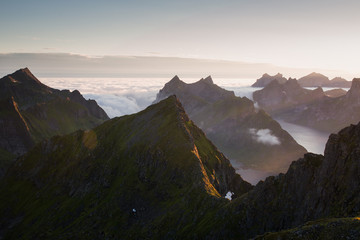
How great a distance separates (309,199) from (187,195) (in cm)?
6004

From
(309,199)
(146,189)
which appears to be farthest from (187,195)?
(309,199)

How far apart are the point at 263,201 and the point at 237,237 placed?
604 inches

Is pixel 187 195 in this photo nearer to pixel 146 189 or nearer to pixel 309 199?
pixel 146 189

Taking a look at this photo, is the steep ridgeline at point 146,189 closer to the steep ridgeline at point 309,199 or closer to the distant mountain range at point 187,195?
the distant mountain range at point 187,195

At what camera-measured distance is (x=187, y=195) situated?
411 feet

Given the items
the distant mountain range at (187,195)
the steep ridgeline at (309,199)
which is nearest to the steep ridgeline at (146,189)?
the distant mountain range at (187,195)

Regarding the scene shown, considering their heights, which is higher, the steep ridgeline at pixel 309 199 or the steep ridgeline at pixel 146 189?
the steep ridgeline at pixel 309 199

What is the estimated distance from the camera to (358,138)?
74.0 meters

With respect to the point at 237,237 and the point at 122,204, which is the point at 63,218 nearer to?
the point at 122,204

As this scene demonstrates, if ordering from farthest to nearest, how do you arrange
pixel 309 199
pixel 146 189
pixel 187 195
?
pixel 146 189
pixel 187 195
pixel 309 199

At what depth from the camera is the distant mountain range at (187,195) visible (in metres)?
72.7

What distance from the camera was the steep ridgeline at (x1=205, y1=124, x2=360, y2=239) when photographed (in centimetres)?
6303

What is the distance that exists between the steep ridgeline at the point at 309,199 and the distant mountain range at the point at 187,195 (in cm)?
26

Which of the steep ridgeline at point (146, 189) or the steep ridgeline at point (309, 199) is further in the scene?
the steep ridgeline at point (146, 189)
